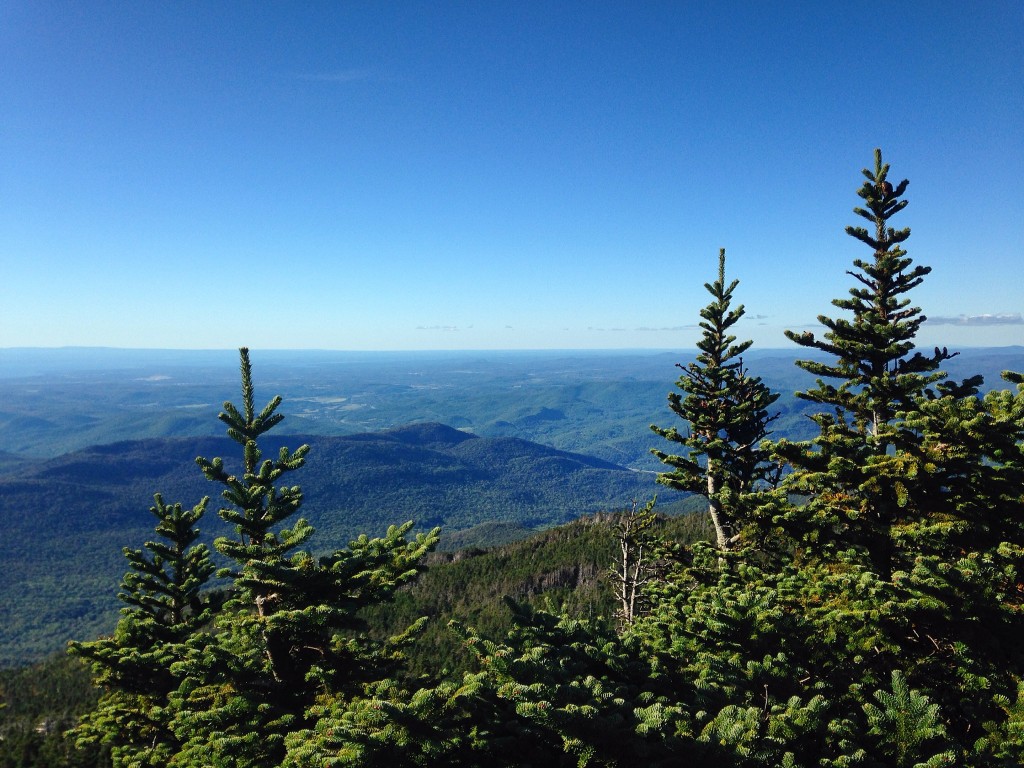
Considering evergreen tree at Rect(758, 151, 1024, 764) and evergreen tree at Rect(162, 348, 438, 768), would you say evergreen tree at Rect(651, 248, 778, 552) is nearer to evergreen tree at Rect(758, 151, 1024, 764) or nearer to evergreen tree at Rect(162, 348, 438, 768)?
evergreen tree at Rect(758, 151, 1024, 764)

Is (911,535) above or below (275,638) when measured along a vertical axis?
above

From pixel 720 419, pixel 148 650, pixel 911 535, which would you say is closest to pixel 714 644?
pixel 911 535

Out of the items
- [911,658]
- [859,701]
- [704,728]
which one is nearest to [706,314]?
[911,658]

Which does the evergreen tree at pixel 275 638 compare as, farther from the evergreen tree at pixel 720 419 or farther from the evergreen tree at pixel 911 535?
the evergreen tree at pixel 720 419

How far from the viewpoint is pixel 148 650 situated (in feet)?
49.1

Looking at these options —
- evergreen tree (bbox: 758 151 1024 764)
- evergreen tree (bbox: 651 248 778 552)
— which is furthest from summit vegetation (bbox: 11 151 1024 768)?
evergreen tree (bbox: 651 248 778 552)

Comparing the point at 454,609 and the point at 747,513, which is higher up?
the point at 747,513

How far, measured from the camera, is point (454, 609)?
13700cm

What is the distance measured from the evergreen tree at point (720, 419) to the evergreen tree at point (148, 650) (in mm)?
17161

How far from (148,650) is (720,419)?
68.7 ft

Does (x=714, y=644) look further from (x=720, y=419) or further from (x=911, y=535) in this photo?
(x=720, y=419)

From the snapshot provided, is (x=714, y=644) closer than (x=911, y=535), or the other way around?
(x=714, y=644)

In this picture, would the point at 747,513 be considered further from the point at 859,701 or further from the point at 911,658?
the point at 859,701

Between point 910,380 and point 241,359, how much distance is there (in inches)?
673
